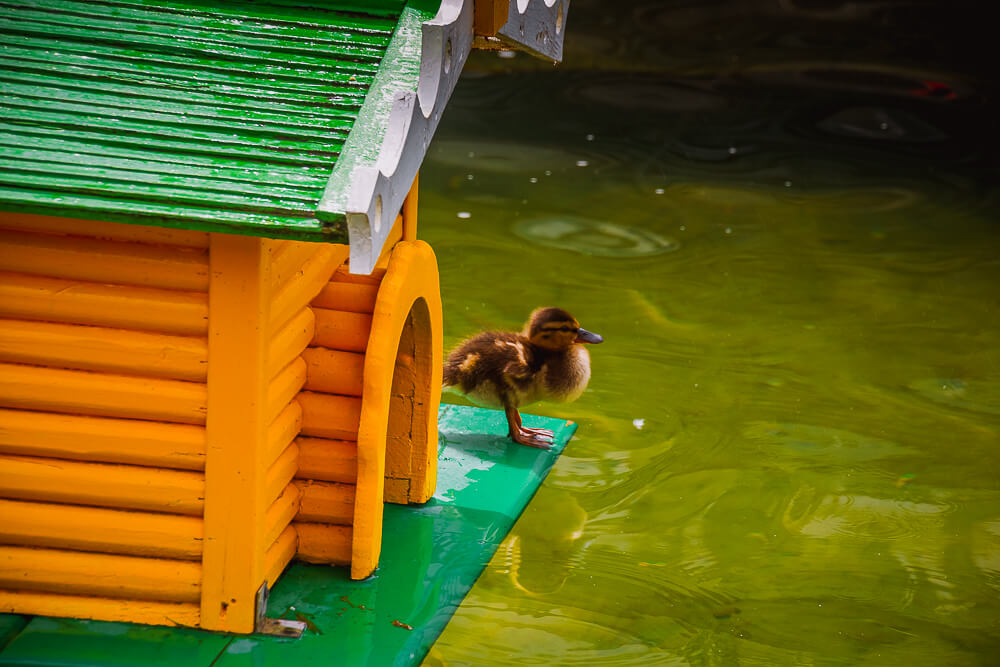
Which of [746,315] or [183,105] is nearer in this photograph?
[183,105]

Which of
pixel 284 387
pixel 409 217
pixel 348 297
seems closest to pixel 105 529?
pixel 284 387

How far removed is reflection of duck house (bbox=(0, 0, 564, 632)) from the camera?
11.0 ft

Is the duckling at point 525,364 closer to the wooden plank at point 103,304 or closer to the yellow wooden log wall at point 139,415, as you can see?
the yellow wooden log wall at point 139,415

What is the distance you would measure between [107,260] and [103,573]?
0.97m

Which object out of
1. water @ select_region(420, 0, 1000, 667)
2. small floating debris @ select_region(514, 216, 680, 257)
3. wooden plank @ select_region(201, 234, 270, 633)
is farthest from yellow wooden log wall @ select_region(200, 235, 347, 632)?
small floating debris @ select_region(514, 216, 680, 257)

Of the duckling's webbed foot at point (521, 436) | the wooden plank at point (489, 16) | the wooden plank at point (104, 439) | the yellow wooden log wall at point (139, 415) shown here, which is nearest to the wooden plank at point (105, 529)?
the yellow wooden log wall at point (139, 415)

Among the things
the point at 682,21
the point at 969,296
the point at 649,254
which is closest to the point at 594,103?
the point at 682,21

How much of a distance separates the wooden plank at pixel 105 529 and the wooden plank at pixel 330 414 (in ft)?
1.94

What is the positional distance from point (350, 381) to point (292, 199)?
111cm

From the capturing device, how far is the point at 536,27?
4.49 meters

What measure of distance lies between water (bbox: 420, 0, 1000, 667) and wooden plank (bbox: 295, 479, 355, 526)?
1.77ft

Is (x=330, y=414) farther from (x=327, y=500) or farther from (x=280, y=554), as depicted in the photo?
(x=280, y=554)

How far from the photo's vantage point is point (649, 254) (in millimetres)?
8250

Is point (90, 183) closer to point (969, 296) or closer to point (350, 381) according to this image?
point (350, 381)
